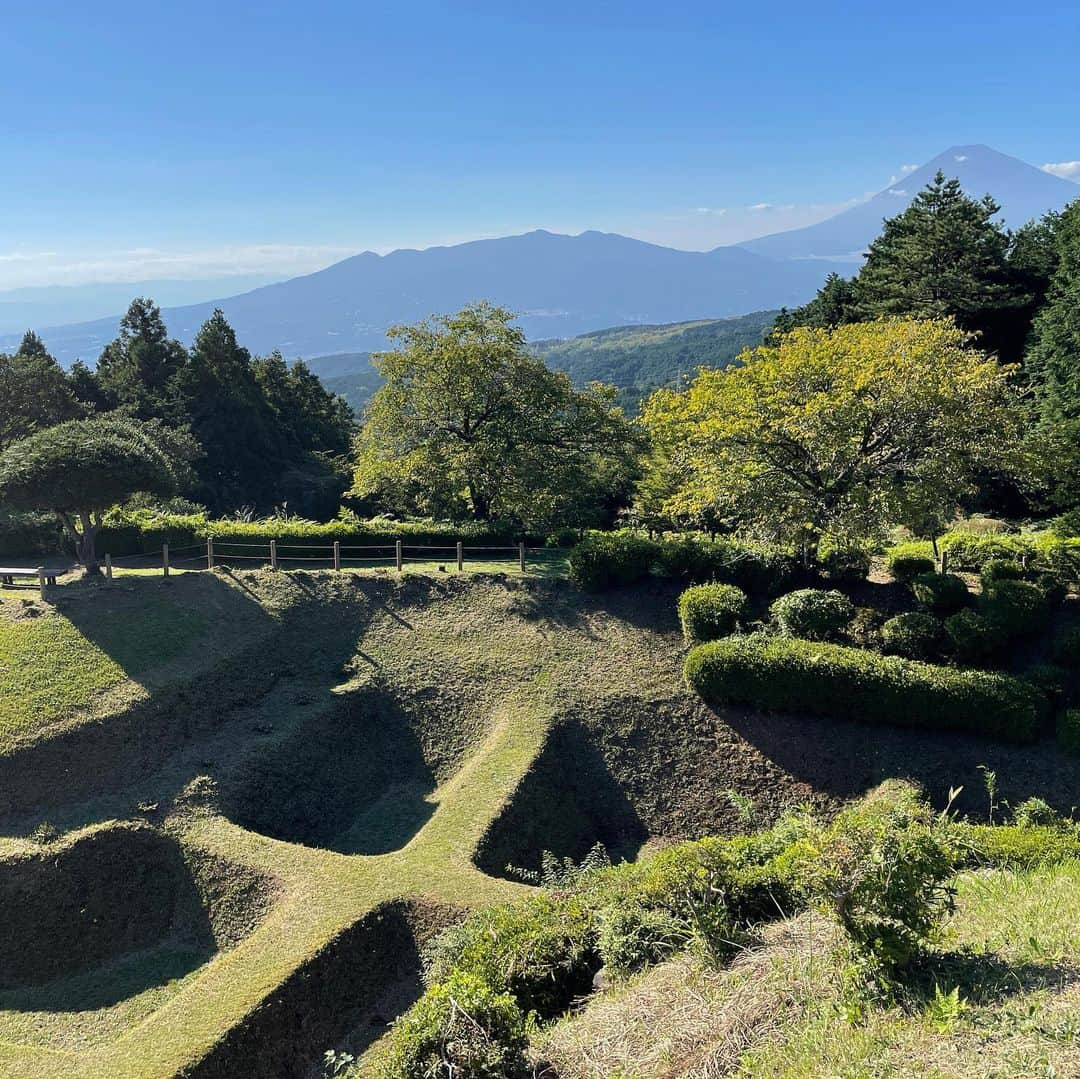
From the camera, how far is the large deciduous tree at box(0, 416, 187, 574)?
21297 millimetres

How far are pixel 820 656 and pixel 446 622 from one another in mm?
11162

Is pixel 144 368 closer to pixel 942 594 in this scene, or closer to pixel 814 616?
pixel 814 616

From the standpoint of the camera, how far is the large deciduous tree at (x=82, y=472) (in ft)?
69.9

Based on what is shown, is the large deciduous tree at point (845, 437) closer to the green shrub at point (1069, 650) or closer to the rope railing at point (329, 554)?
the green shrub at point (1069, 650)

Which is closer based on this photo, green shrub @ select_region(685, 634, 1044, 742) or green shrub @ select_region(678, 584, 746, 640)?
green shrub @ select_region(685, 634, 1044, 742)

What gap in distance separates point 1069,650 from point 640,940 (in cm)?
1522

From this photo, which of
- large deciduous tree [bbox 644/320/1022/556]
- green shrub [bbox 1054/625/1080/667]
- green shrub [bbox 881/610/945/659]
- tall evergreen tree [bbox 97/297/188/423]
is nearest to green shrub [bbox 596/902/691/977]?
green shrub [bbox 881/610/945/659]

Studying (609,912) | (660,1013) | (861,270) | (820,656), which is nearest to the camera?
(660,1013)

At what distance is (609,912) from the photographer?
1043 centimetres

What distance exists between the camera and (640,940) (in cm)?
988

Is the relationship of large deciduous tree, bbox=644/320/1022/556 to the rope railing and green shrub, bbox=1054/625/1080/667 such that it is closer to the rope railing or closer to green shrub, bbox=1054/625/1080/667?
green shrub, bbox=1054/625/1080/667

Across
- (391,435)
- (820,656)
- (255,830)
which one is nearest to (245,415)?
(391,435)

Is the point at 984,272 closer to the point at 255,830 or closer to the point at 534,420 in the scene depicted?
the point at 534,420

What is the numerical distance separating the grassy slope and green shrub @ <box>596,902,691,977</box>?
52 cm
